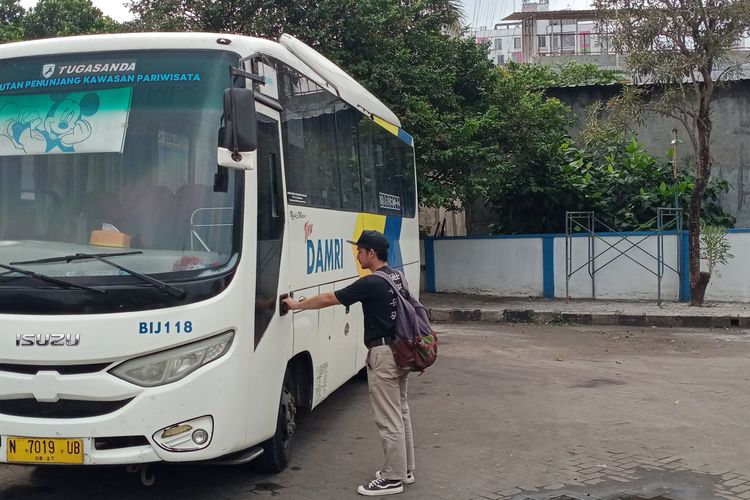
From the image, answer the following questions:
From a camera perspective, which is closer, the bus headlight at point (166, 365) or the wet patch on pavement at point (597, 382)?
the bus headlight at point (166, 365)

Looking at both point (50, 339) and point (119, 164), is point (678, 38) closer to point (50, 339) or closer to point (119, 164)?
point (119, 164)

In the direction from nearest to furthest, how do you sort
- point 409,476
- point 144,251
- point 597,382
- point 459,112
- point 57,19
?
point 144,251 < point 409,476 < point 597,382 < point 459,112 < point 57,19

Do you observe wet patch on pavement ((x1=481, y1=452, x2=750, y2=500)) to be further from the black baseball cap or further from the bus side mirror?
the bus side mirror

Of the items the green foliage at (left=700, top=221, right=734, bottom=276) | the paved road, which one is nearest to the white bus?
the paved road

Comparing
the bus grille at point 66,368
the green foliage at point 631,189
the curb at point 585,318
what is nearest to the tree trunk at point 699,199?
the curb at point 585,318

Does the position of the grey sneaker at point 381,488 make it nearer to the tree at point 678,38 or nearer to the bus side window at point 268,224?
the bus side window at point 268,224

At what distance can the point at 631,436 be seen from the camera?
6.94 metres

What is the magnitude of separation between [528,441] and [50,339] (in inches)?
158

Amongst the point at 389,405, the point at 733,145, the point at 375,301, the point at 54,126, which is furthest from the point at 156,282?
the point at 733,145

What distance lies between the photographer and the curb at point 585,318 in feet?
48.0

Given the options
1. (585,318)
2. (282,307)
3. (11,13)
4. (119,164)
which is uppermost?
(11,13)

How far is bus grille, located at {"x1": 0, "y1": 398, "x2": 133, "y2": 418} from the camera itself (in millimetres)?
4406

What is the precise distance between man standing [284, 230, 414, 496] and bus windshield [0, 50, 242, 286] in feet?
2.97

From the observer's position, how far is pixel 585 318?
1544 centimetres
